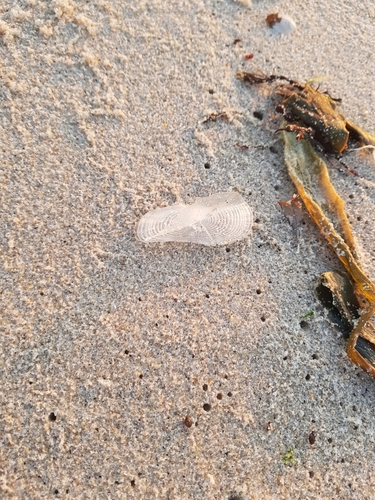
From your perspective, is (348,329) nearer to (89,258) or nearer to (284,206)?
(284,206)

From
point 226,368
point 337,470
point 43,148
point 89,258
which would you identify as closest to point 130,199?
point 89,258

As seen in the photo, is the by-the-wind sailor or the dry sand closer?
the dry sand

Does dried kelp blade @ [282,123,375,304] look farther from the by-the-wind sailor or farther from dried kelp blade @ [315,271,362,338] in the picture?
the by-the-wind sailor

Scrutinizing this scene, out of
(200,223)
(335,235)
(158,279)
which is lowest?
(158,279)

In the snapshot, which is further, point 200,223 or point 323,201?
point 323,201

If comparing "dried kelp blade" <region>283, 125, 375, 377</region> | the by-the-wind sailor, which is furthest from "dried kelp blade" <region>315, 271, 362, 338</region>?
the by-the-wind sailor

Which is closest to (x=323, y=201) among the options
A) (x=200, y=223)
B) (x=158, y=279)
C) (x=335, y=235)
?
(x=335, y=235)

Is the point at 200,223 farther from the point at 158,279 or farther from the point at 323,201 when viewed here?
the point at 323,201
